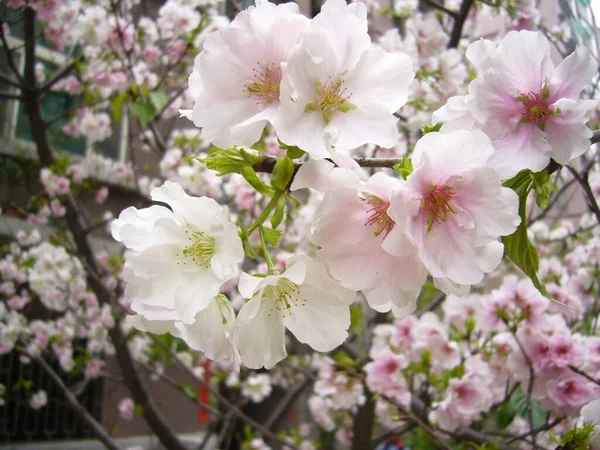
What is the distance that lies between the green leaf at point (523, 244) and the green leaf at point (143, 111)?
187 cm

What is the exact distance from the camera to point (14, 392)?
3561mm

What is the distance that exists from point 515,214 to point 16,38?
3763mm

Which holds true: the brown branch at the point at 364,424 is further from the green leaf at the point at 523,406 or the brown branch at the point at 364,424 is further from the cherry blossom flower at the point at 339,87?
the cherry blossom flower at the point at 339,87

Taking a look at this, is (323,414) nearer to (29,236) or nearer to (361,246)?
(29,236)

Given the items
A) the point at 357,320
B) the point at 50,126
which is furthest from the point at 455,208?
the point at 50,126

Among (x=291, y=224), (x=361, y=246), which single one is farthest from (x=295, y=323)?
(x=291, y=224)

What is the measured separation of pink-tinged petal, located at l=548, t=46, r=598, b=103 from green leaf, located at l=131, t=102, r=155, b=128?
1876 millimetres

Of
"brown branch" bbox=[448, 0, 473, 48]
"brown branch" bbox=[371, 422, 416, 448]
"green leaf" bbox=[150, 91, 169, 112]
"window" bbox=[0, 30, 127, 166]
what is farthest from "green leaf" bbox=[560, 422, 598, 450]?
"window" bbox=[0, 30, 127, 166]

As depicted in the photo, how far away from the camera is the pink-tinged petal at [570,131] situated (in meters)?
0.55

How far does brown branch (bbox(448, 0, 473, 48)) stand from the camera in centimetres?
210

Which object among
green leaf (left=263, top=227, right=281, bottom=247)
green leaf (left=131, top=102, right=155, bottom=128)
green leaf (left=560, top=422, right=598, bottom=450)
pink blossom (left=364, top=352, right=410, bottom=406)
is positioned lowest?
pink blossom (left=364, top=352, right=410, bottom=406)

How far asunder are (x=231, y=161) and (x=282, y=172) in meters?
0.07

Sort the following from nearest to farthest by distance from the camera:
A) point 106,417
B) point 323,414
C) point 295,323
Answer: point 295,323, point 323,414, point 106,417

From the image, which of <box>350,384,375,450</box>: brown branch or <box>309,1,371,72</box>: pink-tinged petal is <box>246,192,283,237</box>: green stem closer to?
<box>309,1,371,72</box>: pink-tinged petal
